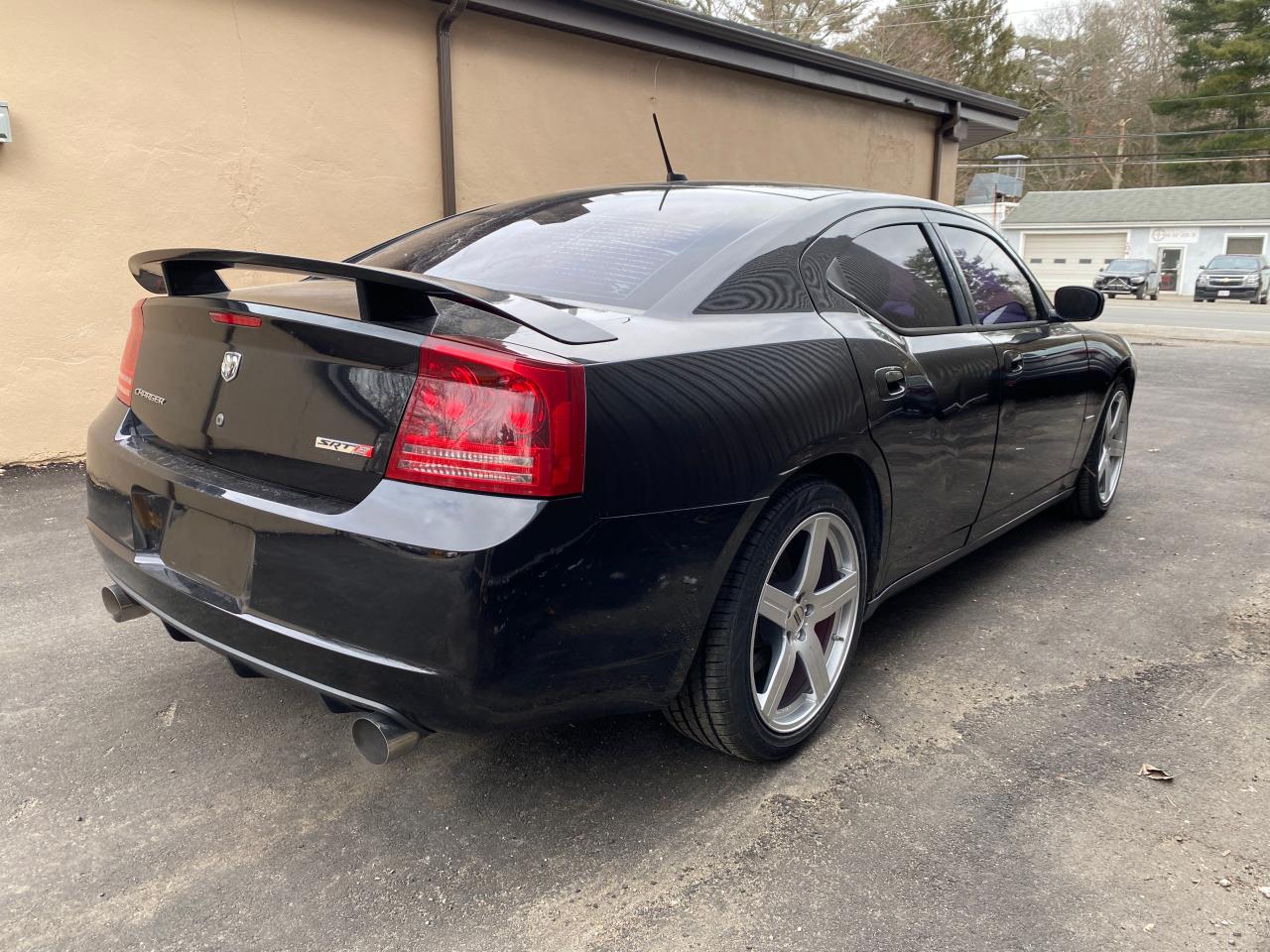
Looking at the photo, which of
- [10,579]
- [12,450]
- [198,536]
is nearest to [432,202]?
[12,450]

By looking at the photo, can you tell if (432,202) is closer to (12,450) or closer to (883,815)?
(12,450)

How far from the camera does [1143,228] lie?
43.4 m

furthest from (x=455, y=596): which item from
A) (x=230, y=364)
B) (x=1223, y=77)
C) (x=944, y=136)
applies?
(x=1223, y=77)

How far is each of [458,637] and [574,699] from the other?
0.32m

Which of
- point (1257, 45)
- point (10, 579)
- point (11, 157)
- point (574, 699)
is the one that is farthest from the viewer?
point (1257, 45)

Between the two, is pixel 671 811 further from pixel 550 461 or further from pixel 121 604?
pixel 121 604

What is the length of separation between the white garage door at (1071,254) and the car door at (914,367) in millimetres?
45686

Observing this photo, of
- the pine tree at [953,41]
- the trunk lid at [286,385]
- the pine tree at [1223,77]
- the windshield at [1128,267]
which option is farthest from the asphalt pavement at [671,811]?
the pine tree at [1223,77]

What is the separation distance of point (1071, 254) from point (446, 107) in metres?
46.2

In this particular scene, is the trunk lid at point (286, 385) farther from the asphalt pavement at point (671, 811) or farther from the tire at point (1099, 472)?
the tire at point (1099, 472)

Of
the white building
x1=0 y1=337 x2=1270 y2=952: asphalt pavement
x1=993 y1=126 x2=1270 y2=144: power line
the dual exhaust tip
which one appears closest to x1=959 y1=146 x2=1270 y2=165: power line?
x1=993 y1=126 x2=1270 y2=144: power line

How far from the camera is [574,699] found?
77.9 inches

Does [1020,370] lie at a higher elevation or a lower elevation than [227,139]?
lower

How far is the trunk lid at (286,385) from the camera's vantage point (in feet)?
6.20
